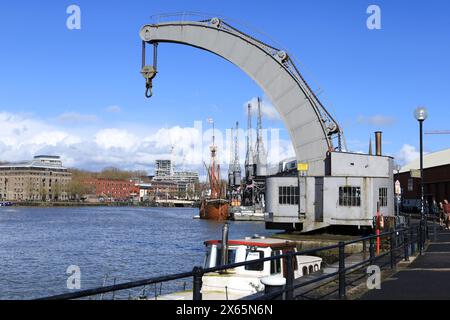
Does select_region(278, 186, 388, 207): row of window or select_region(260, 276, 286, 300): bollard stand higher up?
select_region(278, 186, 388, 207): row of window

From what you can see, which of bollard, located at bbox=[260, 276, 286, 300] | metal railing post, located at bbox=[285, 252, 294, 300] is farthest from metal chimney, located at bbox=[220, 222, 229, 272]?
bollard, located at bbox=[260, 276, 286, 300]

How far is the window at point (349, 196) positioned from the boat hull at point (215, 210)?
248 feet

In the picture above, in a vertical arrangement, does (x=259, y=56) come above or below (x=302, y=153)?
above

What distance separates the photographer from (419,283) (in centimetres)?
1240

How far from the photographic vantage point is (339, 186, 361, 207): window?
32.1 m

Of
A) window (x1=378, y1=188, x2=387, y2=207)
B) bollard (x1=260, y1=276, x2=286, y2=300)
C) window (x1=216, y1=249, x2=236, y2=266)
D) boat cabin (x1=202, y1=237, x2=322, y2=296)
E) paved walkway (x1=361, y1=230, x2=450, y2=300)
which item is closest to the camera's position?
bollard (x1=260, y1=276, x2=286, y2=300)

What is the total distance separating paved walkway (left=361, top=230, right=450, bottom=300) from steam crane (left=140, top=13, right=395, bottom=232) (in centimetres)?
1412

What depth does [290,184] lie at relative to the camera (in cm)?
3419

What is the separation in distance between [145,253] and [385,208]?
17302 millimetres

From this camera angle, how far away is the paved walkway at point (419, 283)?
10680mm

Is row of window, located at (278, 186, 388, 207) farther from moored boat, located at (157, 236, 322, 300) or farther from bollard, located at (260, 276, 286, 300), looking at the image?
bollard, located at (260, 276, 286, 300)

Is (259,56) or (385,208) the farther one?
(259,56)
